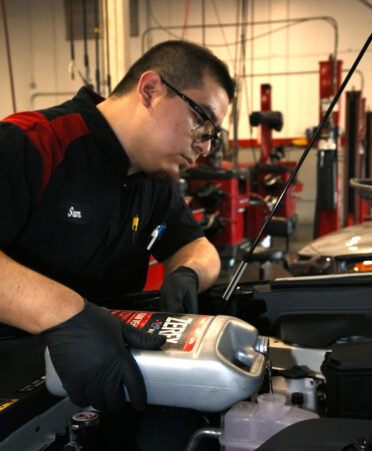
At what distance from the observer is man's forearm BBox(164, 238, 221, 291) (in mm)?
1236

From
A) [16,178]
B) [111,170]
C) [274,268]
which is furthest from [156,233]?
[274,268]

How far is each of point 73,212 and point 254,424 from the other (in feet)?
2.09

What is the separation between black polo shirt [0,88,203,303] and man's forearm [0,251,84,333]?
242mm

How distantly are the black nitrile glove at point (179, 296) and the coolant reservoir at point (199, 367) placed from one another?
0.96 ft

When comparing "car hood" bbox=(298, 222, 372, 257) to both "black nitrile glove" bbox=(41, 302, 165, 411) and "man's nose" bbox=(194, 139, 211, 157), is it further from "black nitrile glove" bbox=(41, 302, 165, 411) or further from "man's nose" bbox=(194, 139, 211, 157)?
"black nitrile glove" bbox=(41, 302, 165, 411)

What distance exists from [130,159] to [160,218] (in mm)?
260

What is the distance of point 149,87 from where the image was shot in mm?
1130

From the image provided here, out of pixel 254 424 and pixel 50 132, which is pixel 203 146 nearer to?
pixel 50 132

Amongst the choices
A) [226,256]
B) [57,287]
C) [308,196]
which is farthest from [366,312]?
[308,196]

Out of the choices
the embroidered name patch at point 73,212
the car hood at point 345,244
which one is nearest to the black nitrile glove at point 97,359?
the embroidered name patch at point 73,212

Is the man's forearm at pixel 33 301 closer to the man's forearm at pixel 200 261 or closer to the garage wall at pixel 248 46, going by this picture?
the man's forearm at pixel 200 261

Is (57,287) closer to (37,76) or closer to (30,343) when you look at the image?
(30,343)

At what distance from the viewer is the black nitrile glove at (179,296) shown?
3.26 feet

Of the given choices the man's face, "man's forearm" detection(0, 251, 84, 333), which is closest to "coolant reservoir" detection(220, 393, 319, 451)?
"man's forearm" detection(0, 251, 84, 333)
